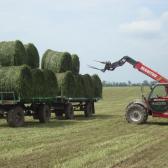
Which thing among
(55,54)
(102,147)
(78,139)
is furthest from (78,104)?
(102,147)

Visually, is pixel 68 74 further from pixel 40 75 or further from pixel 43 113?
pixel 40 75

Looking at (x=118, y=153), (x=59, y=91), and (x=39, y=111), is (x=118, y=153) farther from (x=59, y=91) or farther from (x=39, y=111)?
(x=59, y=91)

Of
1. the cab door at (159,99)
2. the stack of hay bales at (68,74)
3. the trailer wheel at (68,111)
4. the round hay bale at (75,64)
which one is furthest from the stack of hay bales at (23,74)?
the round hay bale at (75,64)

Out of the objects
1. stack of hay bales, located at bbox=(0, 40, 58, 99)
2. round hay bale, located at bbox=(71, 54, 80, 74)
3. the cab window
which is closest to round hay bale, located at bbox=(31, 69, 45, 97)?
stack of hay bales, located at bbox=(0, 40, 58, 99)

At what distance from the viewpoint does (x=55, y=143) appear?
45.8ft

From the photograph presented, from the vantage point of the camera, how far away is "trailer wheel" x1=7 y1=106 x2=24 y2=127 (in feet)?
64.4

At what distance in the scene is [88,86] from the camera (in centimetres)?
2803

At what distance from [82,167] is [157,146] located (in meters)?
4.01

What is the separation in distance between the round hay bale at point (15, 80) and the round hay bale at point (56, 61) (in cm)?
575

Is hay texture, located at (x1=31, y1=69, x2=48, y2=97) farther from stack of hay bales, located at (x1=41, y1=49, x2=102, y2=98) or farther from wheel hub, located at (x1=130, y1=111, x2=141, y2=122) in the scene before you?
wheel hub, located at (x1=130, y1=111, x2=141, y2=122)

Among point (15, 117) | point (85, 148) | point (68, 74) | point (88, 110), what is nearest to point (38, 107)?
point (15, 117)

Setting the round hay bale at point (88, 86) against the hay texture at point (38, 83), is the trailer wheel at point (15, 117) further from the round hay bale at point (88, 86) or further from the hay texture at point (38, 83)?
the round hay bale at point (88, 86)

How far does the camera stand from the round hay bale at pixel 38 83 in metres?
20.8

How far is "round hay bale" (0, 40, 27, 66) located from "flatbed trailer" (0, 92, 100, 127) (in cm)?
156
